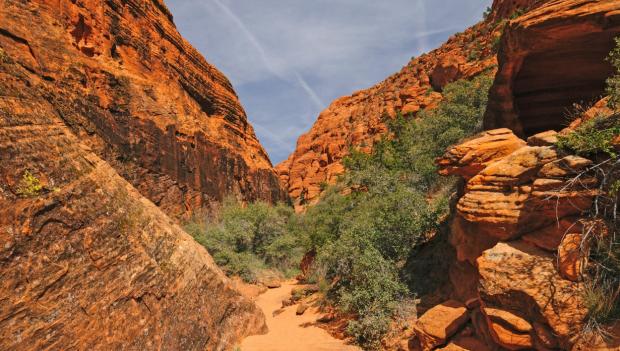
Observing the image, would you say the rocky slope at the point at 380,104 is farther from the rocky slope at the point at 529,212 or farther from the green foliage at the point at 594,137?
the green foliage at the point at 594,137

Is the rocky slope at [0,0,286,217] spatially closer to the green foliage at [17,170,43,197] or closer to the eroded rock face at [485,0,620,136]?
the green foliage at [17,170,43,197]

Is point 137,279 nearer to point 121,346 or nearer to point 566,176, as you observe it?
point 121,346

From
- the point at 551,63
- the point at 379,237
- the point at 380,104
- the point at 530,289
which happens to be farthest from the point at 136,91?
the point at 380,104

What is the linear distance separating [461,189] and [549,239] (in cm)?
301

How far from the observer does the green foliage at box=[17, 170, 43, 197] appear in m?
3.99

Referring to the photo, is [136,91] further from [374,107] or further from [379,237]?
[374,107]

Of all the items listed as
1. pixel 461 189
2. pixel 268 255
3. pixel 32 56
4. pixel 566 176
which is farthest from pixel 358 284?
pixel 32 56

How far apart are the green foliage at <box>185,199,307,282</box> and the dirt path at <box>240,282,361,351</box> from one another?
5366 mm

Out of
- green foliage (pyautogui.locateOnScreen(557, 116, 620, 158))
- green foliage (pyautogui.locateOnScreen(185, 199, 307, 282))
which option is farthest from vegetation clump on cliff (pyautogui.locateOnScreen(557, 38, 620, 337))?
green foliage (pyautogui.locateOnScreen(185, 199, 307, 282))

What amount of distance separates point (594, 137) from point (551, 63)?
378 centimetres

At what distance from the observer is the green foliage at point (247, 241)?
1694 cm

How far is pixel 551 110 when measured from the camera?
9062 millimetres

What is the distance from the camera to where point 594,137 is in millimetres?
5102

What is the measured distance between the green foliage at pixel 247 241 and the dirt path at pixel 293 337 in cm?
537
